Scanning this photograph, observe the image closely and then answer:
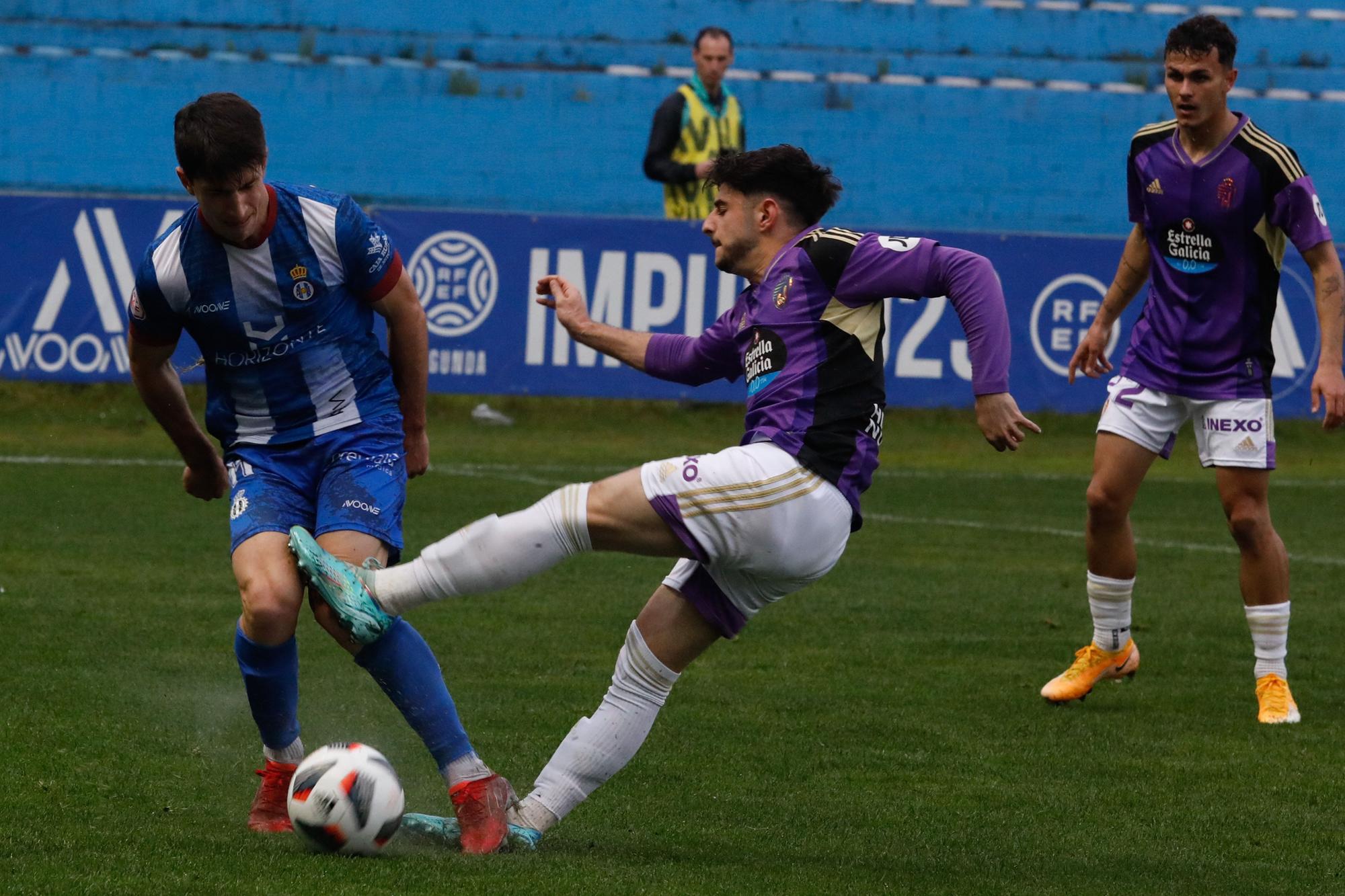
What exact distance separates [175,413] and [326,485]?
0.52m

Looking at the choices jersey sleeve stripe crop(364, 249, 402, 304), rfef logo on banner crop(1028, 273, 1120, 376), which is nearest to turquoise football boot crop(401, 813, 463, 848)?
jersey sleeve stripe crop(364, 249, 402, 304)

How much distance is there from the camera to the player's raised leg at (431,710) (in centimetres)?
439

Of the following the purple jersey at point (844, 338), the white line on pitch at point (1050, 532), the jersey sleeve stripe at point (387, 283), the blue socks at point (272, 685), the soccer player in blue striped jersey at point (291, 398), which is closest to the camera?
the purple jersey at point (844, 338)

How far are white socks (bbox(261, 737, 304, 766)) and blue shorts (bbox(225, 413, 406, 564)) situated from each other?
1.80ft

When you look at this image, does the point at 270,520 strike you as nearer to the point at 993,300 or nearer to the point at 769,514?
the point at 769,514

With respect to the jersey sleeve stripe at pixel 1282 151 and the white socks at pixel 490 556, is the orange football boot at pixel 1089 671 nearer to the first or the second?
the jersey sleeve stripe at pixel 1282 151

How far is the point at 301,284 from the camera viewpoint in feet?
15.1

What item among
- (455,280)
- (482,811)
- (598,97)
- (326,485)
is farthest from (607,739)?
(598,97)

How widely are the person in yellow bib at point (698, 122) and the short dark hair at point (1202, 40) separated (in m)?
6.83

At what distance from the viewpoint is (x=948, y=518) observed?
11.1m

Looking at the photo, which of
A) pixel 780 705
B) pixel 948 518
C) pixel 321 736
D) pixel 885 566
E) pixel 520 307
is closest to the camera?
pixel 321 736

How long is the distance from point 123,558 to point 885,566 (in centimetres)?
367

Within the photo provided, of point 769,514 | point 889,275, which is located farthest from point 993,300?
point 769,514

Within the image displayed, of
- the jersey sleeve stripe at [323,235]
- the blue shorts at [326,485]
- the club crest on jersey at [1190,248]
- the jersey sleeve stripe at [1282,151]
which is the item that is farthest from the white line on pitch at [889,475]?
the jersey sleeve stripe at [323,235]
